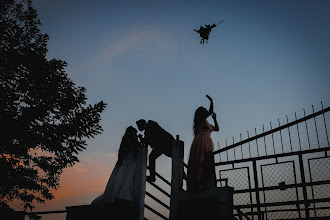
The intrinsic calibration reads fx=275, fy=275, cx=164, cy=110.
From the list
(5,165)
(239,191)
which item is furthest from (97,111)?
(239,191)

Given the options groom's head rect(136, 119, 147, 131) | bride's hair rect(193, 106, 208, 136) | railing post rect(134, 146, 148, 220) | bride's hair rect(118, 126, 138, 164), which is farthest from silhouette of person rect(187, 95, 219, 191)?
bride's hair rect(118, 126, 138, 164)

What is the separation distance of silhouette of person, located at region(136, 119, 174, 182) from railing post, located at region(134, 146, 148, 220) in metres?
0.18

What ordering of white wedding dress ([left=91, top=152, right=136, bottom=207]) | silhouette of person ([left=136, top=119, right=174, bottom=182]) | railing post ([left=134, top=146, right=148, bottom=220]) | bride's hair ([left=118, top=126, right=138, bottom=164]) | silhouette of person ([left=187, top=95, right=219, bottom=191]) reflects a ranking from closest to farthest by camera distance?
silhouette of person ([left=187, top=95, right=219, bottom=191]), white wedding dress ([left=91, top=152, right=136, bottom=207]), railing post ([left=134, top=146, right=148, bottom=220]), silhouette of person ([left=136, top=119, right=174, bottom=182]), bride's hair ([left=118, top=126, right=138, bottom=164])

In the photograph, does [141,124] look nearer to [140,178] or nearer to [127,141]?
[127,141]

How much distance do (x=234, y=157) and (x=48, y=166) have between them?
615cm

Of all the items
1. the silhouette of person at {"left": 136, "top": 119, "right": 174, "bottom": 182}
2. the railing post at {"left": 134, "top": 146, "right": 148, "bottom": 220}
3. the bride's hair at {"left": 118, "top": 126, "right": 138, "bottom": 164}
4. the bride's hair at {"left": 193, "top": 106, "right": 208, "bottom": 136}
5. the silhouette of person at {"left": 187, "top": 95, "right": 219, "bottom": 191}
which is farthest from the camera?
the bride's hair at {"left": 118, "top": 126, "right": 138, "bottom": 164}

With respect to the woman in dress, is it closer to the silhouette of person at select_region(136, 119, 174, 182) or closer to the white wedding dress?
the white wedding dress

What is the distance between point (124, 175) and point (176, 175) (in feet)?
4.54

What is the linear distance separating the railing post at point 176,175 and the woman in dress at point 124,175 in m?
1.11

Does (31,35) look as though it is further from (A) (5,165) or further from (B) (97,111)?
(A) (5,165)

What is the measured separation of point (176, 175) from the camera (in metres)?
6.48

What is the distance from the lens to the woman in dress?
659cm

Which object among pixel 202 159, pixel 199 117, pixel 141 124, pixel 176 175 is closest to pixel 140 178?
pixel 176 175

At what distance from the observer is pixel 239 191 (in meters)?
5.52
